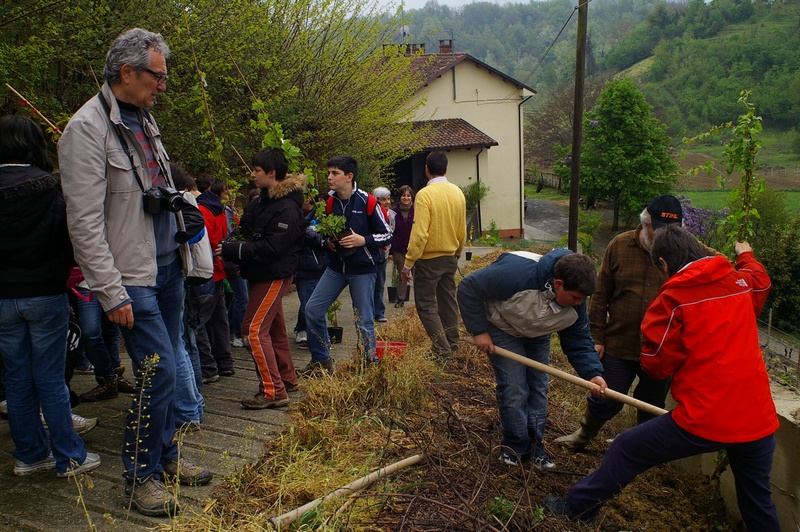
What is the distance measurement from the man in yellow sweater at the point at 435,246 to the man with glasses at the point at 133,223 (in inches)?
125

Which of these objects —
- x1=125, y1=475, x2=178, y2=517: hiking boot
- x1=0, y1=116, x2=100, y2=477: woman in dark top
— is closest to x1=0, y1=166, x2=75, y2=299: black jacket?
x1=0, y1=116, x2=100, y2=477: woman in dark top

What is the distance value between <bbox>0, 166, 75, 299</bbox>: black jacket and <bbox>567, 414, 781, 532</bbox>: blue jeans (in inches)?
121

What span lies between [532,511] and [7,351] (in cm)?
289

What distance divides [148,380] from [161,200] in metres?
0.87

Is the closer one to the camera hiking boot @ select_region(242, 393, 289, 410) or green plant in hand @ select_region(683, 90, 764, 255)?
hiking boot @ select_region(242, 393, 289, 410)

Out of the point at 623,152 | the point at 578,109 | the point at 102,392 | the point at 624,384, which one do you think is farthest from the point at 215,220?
the point at 623,152

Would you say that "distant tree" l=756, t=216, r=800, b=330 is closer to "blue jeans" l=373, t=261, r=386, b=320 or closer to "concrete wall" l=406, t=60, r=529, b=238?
"concrete wall" l=406, t=60, r=529, b=238

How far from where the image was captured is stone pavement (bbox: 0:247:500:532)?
3.16 meters

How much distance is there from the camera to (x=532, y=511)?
11.7ft

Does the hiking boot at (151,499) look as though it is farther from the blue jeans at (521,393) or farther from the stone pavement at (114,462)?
the blue jeans at (521,393)

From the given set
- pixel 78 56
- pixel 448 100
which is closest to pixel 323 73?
pixel 78 56

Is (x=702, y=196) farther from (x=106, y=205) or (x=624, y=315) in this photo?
(x=106, y=205)

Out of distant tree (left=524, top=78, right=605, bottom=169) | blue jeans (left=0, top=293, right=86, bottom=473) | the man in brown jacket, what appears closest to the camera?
blue jeans (left=0, top=293, right=86, bottom=473)

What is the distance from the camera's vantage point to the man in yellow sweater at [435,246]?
6.22m
